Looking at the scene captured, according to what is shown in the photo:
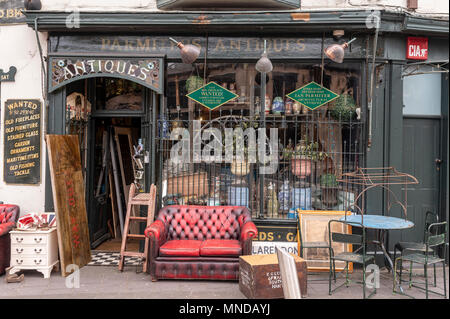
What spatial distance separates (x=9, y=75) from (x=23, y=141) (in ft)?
3.98

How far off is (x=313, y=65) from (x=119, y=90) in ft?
12.4

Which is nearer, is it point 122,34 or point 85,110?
point 122,34

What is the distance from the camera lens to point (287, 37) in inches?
274

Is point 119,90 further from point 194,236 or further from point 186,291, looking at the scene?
point 186,291

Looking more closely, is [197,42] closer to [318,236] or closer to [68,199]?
[68,199]

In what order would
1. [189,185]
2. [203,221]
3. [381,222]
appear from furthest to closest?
[189,185], [203,221], [381,222]

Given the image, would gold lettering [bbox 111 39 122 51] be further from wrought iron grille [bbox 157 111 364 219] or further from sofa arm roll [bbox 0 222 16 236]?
sofa arm roll [bbox 0 222 16 236]

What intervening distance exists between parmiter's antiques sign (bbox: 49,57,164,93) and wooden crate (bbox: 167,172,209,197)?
163 cm

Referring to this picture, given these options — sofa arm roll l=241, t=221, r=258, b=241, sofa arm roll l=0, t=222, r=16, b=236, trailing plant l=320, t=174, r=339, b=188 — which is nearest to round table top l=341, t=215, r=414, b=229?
trailing plant l=320, t=174, r=339, b=188

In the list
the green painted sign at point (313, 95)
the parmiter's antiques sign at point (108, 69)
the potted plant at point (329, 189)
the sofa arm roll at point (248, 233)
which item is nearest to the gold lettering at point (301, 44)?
the green painted sign at point (313, 95)

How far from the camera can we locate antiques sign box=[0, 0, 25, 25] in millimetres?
7129

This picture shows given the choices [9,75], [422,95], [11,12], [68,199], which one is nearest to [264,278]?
[68,199]

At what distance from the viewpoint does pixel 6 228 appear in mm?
6191
